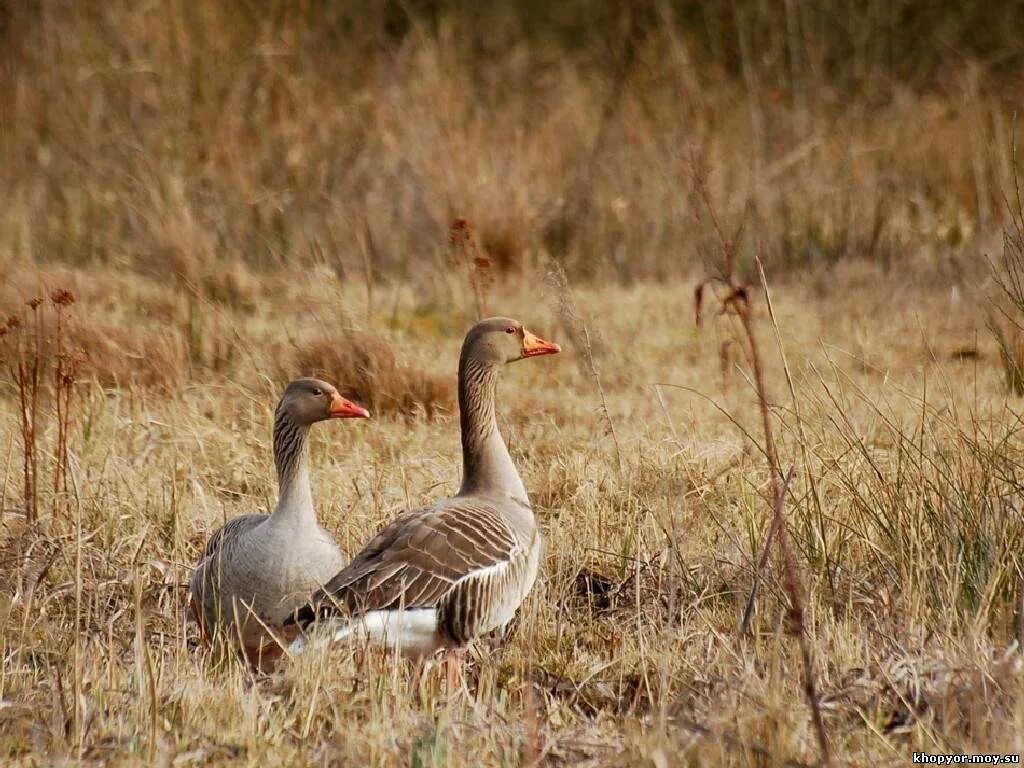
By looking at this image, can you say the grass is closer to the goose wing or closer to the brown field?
the brown field

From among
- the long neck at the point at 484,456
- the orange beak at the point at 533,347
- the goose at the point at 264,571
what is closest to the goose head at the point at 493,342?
the orange beak at the point at 533,347

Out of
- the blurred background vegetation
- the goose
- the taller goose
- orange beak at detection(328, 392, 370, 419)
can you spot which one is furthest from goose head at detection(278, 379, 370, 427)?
the blurred background vegetation

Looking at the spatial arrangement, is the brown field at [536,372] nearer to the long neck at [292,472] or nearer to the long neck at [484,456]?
the long neck at [484,456]

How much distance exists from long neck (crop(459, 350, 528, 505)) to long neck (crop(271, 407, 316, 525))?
21.5 inches

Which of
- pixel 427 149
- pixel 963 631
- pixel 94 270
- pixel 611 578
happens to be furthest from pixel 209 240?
pixel 963 631

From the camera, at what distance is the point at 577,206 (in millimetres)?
10945

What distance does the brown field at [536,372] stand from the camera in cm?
379

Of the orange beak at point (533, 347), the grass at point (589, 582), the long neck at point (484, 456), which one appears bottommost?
the grass at point (589, 582)

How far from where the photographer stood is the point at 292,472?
483 cm

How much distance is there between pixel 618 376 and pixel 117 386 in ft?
8.14

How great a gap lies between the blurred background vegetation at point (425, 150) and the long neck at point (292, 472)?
14.6 feet

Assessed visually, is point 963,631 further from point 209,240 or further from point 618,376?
point 209,240

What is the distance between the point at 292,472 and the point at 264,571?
381 millimetres

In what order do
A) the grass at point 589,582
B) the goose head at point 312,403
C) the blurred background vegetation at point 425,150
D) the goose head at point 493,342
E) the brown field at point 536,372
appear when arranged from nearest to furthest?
1. the grass at point 589,582
2. the brown field at point 536,372
3. the goose head at point 312,403
4. the goose head at point 493,342
5. the blurred background vegetation at point 425,150
